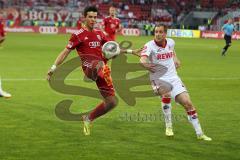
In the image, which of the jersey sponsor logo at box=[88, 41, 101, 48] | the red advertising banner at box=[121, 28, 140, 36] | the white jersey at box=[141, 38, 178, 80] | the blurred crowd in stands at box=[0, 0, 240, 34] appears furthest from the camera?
the blurred crowd in stands at box=[0, 0, 240, 34]

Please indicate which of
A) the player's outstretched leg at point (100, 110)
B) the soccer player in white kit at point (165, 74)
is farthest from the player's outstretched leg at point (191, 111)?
the player's outstretched leg at point (100, 110)

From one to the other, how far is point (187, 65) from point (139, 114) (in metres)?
13.8

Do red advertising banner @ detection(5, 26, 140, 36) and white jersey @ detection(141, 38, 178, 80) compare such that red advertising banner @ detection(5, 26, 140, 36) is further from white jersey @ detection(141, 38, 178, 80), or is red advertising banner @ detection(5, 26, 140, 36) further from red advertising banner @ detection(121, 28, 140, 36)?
white jersey @ detection(141, 38, 178, 80)

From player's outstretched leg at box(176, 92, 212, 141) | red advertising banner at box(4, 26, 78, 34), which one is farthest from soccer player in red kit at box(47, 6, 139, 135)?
red advertising banner at box(4, 26, 78, 34)

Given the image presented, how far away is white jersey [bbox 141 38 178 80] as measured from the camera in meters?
9.84

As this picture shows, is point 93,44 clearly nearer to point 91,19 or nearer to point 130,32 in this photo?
point 91,19

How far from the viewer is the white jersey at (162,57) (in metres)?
9.84

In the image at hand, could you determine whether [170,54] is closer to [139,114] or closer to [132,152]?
[132,152]

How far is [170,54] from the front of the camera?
9945 mm

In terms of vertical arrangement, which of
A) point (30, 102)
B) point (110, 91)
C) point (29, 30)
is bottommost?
point (29, 30)

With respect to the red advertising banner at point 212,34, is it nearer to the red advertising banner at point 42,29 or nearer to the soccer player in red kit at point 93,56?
the red advertising banner at point 42,29

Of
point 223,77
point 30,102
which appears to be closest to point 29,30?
point 223,77

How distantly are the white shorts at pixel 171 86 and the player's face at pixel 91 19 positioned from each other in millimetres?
1690

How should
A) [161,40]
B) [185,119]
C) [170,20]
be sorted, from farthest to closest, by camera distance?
[170,20], [185,119], [161,40]
